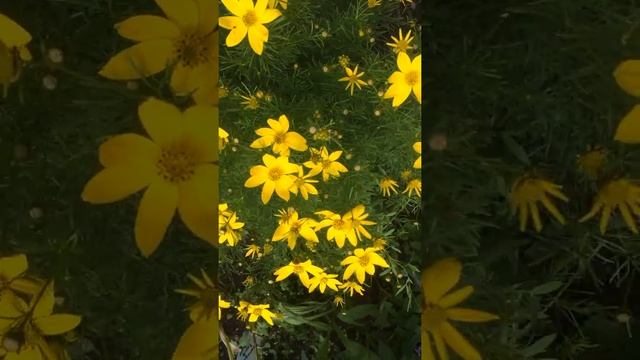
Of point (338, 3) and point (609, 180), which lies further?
point (338, 3)

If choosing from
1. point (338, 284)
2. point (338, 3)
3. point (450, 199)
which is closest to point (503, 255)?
point (450, 199)

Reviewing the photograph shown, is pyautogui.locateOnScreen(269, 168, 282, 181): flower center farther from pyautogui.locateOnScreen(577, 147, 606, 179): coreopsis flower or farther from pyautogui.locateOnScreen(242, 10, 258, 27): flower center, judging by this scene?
pyautogui.locateOnScreen(577, 147, 606, 179): coreopsis flower

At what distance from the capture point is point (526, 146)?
0.55 m

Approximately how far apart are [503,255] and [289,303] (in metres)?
0.33

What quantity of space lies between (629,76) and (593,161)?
0.26 feet

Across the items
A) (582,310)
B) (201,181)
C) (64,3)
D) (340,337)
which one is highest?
(64,3)

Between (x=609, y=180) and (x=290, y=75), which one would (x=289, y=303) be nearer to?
(x=290, y=75)

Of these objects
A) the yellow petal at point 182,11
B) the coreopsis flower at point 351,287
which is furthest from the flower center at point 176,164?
the coreopsis flower at point 351,287

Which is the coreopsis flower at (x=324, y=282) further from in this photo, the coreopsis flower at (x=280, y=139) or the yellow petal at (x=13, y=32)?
the yellow petal at (x=13, y=32)

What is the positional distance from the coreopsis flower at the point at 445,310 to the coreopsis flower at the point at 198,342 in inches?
8.0

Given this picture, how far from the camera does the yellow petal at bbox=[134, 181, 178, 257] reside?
539mm

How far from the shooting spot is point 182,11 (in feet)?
1.74

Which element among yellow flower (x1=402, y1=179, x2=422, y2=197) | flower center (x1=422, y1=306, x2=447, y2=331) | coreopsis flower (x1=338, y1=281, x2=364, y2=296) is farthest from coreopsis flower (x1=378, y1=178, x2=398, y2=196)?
flower center (x1=422, y1=306, x2=447, y2=331)

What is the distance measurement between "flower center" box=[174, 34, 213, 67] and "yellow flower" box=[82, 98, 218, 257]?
4 cm
